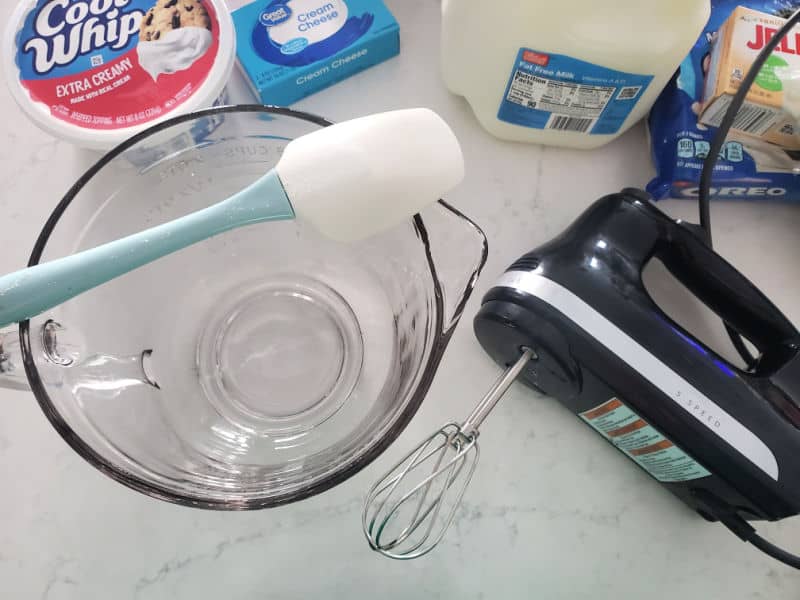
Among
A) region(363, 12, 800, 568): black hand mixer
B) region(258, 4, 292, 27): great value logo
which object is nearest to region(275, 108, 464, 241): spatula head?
region(363, 12, 800, 568): black hand mixer

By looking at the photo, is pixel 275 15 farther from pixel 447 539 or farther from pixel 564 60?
pixel 447 539

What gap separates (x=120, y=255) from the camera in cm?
34

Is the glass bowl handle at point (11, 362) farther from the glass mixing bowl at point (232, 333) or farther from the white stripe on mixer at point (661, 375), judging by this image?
the white stripe on mixer at point (661, 375)

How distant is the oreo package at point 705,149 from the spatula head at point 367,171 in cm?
23

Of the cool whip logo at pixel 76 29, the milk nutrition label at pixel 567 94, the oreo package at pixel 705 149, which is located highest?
the cool whip logo at pixel 76 29

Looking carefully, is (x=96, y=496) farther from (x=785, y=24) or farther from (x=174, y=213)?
(x=785, y=24)

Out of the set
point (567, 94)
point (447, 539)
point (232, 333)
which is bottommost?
point (447, 539)

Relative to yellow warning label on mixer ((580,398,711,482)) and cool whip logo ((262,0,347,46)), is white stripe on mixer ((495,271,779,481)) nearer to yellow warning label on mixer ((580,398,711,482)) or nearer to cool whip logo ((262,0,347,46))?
yellow warning label on mixer ((580,398,711,482))

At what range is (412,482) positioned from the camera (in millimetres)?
473

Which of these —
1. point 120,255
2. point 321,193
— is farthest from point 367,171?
point 120,255

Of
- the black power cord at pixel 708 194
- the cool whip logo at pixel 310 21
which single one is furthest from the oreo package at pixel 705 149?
the cool whip logo at pixel 310 21

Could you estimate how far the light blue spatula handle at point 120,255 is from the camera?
0.33m

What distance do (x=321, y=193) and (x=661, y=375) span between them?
0.24 meters

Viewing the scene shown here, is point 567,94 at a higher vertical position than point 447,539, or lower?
higher
